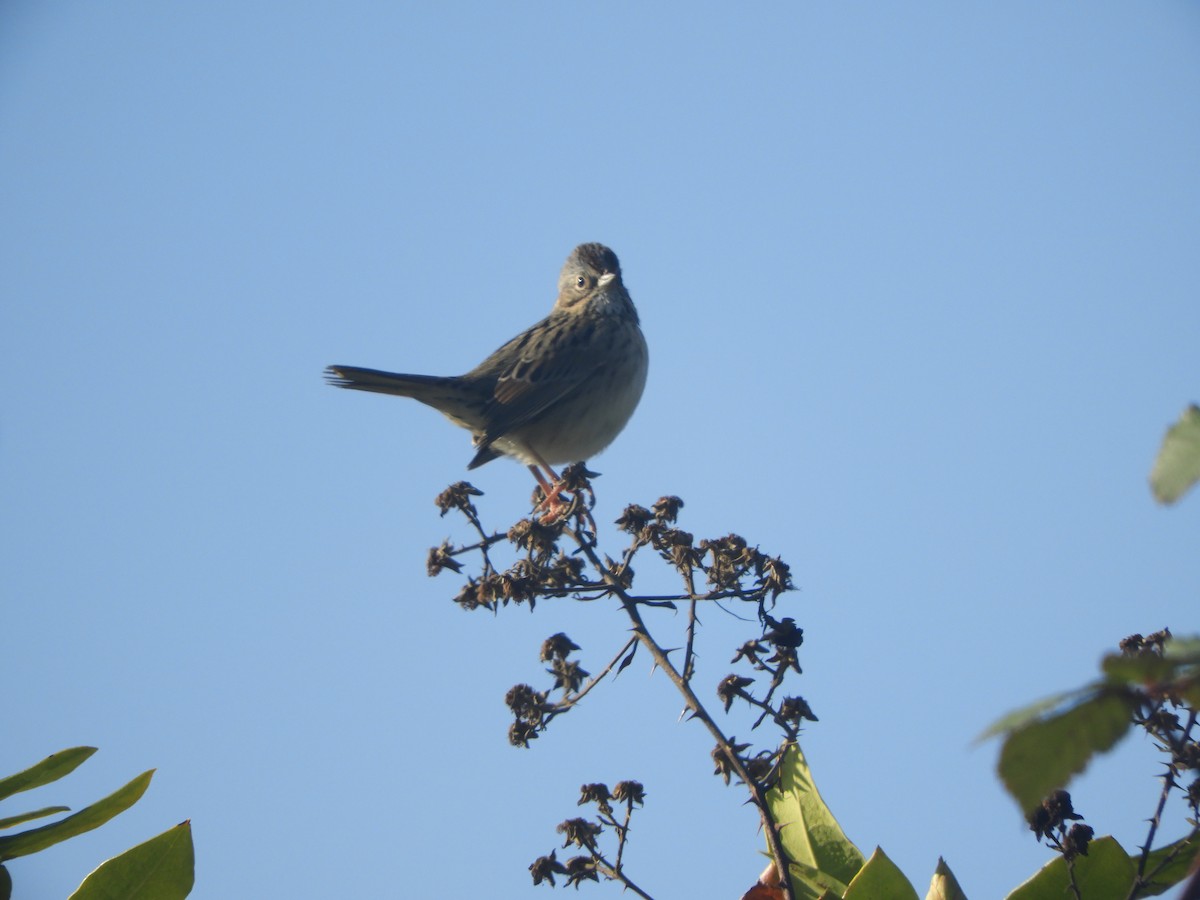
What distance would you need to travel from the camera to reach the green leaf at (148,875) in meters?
2.44

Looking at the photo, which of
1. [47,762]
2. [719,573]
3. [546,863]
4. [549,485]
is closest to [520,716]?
[546,863]

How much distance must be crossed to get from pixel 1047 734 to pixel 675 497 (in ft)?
Answer: 8.36

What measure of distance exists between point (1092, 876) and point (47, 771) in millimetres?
2240

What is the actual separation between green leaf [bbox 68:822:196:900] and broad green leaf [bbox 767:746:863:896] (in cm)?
138

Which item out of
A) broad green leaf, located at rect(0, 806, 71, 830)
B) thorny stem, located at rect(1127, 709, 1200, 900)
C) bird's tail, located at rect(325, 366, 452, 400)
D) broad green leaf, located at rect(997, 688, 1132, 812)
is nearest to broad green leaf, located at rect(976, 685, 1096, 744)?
broad green leaf, located at rect(997, 688, 1132, 812)

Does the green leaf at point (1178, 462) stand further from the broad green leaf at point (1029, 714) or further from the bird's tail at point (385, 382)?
the bird's tail at point (385, 382)

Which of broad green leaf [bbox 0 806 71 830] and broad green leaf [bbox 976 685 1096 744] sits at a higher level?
broad green leaf [bbox 0 806 71 830]

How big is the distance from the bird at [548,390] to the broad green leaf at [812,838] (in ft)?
14.2

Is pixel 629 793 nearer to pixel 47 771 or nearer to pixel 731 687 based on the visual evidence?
pixel 731 687

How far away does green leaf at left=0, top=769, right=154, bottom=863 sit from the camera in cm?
244

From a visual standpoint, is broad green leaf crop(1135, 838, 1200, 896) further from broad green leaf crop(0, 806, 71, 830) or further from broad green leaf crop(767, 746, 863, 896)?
broad green leaf crop(0, 806, 71, 830)

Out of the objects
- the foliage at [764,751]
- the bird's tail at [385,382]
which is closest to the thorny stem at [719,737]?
the foliage at [764,751]

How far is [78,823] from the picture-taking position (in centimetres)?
248

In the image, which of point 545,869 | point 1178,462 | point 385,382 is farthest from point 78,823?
point 385,382
